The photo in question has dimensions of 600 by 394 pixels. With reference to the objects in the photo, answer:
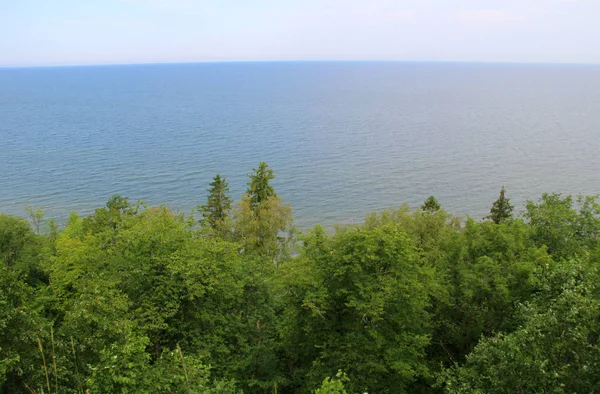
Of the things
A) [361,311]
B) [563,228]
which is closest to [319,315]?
[361,311]

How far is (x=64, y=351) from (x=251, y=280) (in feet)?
29.8

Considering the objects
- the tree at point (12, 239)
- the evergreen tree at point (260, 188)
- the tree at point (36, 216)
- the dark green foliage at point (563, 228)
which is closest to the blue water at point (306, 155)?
the tree at point (36, 216)

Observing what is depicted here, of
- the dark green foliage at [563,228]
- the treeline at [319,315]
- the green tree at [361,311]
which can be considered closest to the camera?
the treeline at [319,315]

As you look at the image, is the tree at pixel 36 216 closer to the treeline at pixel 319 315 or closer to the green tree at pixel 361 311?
the treeline at pixel 319 315

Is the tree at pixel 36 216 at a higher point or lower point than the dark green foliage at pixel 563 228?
lower

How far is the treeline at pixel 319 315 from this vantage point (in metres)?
11.2

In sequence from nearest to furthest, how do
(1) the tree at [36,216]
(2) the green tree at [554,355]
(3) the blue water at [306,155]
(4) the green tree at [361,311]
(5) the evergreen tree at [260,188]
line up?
1. (2) the green tree at [554,355]
2. (4) the green tree at [361,311]
3. (1) the tree at [36,216]
4. (5) the evergreen tree at [260,188]
5. (3) the blue water at [306,155]

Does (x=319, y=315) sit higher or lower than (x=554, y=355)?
lower

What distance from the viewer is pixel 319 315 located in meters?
17.1

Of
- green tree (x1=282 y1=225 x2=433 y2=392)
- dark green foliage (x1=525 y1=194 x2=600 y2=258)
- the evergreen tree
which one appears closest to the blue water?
the evergreen tree

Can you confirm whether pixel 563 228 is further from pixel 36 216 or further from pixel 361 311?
pixel 36 216

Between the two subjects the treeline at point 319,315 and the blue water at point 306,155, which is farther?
the blue water at point 306,155

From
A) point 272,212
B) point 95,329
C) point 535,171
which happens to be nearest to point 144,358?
point 95,329

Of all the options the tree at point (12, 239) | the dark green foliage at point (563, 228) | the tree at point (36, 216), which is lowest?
the tree at point (36, 216)
